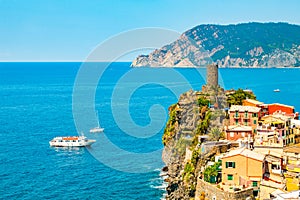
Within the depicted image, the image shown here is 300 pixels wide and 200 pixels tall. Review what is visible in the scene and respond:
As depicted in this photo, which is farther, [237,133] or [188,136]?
[188,136]

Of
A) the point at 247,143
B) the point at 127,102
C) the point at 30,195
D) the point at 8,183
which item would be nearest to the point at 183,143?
the point at 247,143

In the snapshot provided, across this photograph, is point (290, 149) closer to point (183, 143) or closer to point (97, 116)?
point (183, 143)

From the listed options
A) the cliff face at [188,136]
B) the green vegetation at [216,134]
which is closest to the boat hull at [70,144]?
the cliff face at [188,136]

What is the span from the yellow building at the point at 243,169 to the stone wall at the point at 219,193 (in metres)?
1.05

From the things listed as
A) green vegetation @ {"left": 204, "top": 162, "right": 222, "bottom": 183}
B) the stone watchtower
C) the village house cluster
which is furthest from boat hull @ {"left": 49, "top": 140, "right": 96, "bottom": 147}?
green vegetation @ {"left": 204, "top": 162, "right": 222, "bottom": 183}

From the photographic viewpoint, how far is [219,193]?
2925 centimetres

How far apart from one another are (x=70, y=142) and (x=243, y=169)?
4459 cm

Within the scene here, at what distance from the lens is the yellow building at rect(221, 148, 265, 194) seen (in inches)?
1183

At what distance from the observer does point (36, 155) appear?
63062 millimetres

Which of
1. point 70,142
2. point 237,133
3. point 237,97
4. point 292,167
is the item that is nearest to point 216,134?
point 237,133

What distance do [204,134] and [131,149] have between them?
68.1ft

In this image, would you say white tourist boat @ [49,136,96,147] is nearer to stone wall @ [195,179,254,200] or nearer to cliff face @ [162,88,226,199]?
cliff face @ [162,88,226,199]

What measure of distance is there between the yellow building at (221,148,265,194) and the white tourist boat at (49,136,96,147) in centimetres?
4245

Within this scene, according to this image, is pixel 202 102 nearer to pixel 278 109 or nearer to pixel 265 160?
pixel 278 109
